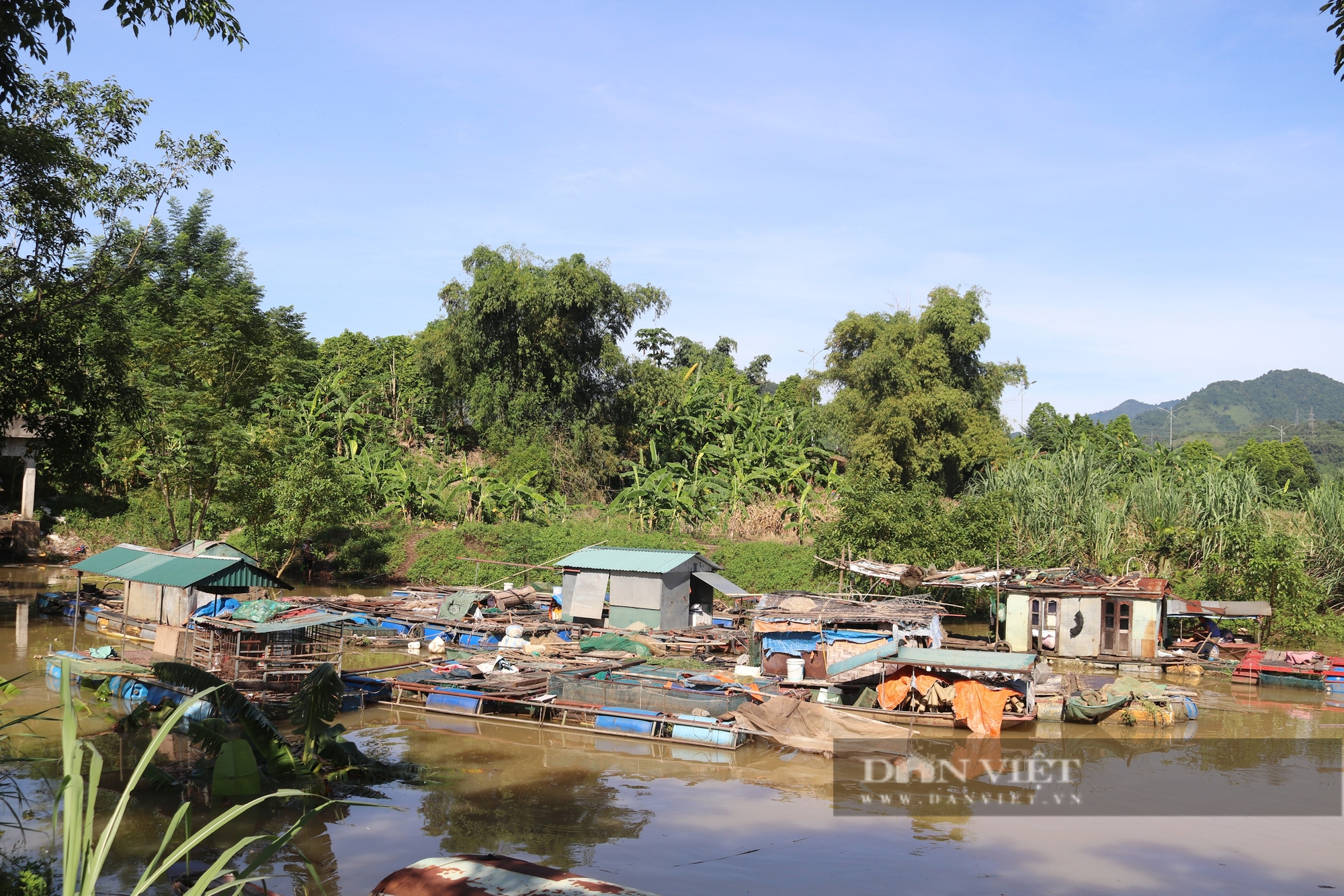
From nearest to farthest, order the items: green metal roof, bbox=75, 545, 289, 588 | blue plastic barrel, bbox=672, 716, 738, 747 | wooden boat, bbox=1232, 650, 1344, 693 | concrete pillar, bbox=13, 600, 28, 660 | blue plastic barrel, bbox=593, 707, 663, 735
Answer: blue plastic barrel, bbox=672, 716, 738, 747 → blue plastic barrel, bbox=593, 707, 663, 735 → green metal roof, bbox=75, 545, 289, 588 → concrete pillar, bbox=13, 600, 28, 660 → wooden boat, bbox=1232, 650, 1344, 693

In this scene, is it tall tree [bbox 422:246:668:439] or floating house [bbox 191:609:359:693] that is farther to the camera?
tall tree [bbox 422:246:668:439]

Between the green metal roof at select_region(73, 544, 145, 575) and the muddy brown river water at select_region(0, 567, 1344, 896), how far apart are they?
522cm

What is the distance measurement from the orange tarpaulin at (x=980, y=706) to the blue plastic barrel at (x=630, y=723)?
18.4ft

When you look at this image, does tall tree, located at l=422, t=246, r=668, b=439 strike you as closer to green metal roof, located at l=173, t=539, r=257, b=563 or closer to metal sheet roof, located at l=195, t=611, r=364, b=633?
green metal roof, located at l=173, t=539, r=257, b=563

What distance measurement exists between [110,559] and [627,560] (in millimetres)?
12758

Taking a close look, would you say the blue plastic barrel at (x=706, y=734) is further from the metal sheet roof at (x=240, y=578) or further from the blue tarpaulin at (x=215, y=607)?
the blue tarpaulin at (x=215, y=607)

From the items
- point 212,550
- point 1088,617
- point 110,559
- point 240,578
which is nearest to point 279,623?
point 240,578

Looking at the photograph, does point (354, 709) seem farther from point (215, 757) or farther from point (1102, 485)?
point (1102, 485)

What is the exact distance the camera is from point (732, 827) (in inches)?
473

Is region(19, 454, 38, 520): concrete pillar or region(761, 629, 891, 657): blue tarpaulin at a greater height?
region(19, 454, 38, 520): concrete pillar

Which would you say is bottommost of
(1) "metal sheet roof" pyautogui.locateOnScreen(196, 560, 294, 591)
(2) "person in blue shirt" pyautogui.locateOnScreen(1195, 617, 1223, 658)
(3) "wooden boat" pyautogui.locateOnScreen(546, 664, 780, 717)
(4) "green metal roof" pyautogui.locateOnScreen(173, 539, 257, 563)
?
(3) "wooden boat" pyautogui.locateOnScreen(546, 664, 780, 717)

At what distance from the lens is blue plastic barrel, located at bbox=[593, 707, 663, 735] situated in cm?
1628

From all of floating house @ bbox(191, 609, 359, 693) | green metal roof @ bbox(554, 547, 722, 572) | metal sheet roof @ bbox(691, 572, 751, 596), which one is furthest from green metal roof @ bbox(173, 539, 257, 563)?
metal sheet roof @ bbox(691, 572, 751, 596)

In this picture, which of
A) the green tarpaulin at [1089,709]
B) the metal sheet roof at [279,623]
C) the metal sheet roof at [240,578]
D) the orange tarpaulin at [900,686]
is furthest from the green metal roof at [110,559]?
the green tarpaulin at [1089,709]
